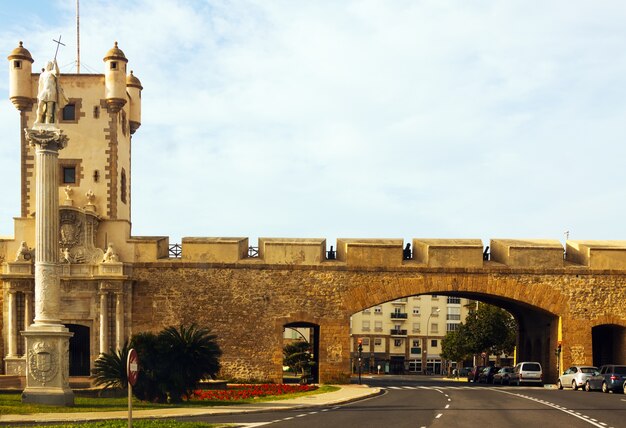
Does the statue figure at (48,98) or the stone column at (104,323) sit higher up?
the statue figure at (48,98)

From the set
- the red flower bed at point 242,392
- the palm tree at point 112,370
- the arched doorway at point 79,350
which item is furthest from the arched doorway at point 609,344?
the palm tree at point 112,370

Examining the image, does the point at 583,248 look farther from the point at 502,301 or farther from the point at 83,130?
the point at 83,130

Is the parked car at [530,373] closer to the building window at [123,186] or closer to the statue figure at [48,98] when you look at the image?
the building window at [123,186]

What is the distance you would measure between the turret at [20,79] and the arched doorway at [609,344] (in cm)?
3313

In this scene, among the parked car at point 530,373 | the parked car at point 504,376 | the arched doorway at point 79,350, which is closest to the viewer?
the arched doorway at point 79,350

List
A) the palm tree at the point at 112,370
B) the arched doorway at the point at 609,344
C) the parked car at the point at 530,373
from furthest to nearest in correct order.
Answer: the parked car at the point at 530,373 < the arched doorway at the point at 609,344 < the palm tree at the point at 112,370

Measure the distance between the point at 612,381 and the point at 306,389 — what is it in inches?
533

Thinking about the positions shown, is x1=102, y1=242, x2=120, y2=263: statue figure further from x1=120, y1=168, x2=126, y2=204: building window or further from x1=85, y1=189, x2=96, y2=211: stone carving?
x1=120, y1=168, x2=126, y2=204: building window

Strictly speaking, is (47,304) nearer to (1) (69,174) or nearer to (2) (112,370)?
(2) (112,370)

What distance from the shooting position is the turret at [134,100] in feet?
172

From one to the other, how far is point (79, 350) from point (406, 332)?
83.6m

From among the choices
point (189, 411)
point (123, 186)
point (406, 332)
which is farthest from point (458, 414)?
point (406, 332)

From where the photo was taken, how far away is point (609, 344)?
5259cm

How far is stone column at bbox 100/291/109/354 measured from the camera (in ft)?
149
